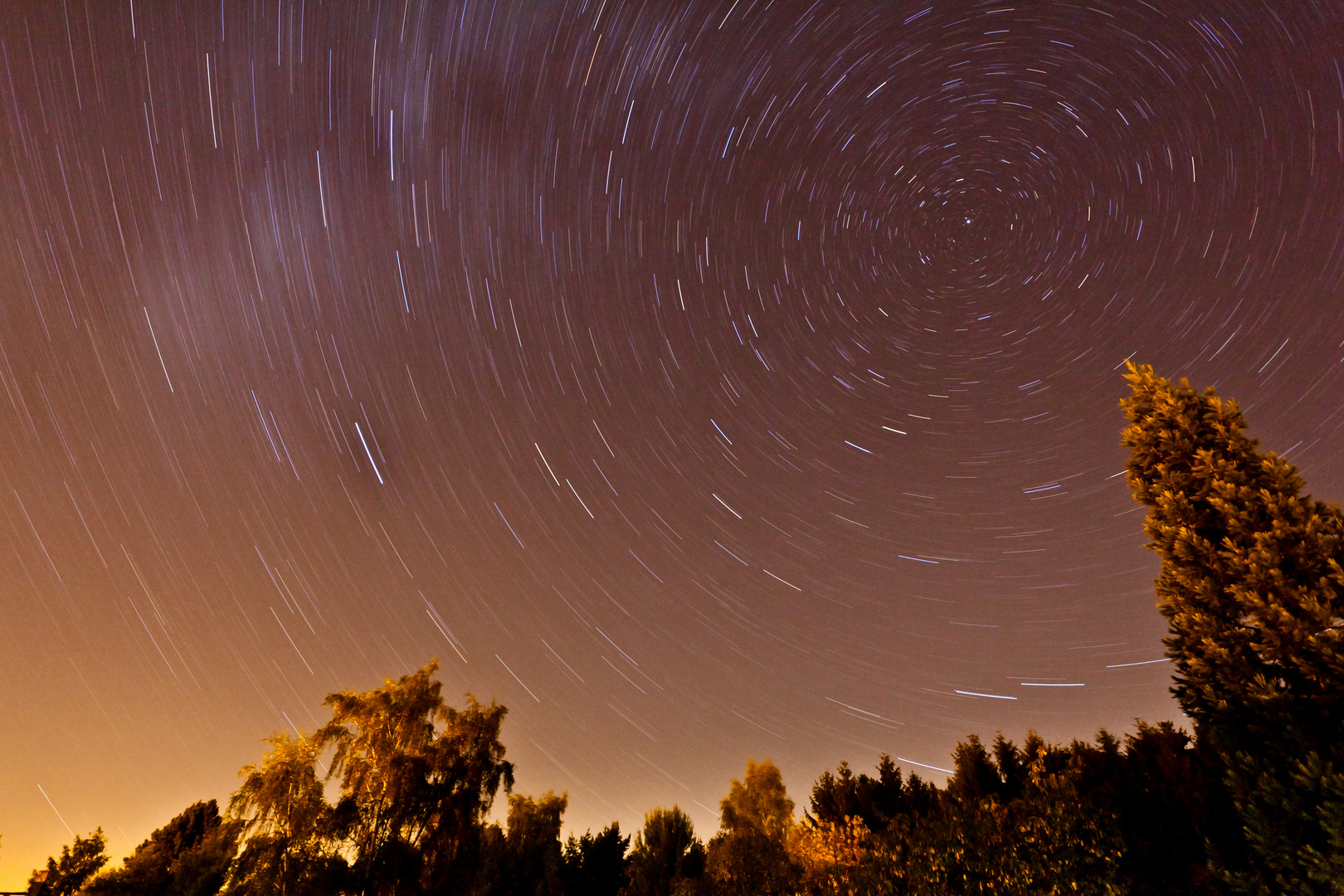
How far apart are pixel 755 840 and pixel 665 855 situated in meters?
3.18

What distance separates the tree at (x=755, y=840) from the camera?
56.6ft

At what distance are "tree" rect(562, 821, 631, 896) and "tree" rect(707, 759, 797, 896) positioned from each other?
3.30m

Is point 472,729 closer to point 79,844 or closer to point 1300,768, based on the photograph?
point 79,844

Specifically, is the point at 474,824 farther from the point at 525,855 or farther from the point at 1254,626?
the point at 1254,626

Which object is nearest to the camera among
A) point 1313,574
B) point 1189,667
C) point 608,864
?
point 1313,574

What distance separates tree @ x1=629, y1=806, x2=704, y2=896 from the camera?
19219 millimetres

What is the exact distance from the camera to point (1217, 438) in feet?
37.5

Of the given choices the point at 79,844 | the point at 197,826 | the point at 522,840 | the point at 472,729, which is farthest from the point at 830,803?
the point at 79,844

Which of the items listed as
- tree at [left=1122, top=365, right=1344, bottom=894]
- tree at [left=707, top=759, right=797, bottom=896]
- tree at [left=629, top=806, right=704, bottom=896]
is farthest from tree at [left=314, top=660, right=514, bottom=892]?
tree at [left=1122, top=365, right=1344, bottom=894]

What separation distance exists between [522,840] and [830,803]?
11301mm

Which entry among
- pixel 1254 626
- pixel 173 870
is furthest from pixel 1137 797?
pixel 173 870

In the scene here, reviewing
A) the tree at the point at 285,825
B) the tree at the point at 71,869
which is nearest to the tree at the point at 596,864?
the tree at the point at 285,825

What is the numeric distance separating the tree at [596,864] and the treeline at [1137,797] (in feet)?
4.32

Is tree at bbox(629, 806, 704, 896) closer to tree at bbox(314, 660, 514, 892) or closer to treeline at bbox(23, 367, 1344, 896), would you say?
treeline at bbox(23, 367, 1344, 896)
